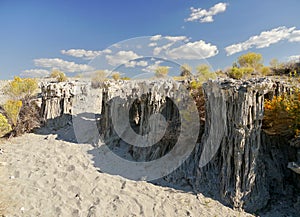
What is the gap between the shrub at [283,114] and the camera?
16.0ft

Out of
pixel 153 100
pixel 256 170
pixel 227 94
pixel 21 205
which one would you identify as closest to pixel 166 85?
pixel 153 100

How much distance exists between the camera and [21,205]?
4.56m

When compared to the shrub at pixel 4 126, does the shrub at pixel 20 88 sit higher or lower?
higher

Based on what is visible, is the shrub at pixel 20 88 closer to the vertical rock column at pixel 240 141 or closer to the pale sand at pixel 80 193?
the pale sand at pixel 80 193

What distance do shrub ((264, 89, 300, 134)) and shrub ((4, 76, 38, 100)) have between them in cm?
979

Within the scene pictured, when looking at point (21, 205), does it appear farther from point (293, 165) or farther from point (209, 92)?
point (293, 165)

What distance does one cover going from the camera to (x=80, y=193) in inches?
200

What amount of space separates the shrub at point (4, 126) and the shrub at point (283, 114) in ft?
26.0

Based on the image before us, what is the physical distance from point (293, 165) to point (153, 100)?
11.6 ft

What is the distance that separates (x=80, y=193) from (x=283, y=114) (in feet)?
15.8

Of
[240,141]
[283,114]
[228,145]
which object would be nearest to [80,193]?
[228,145]

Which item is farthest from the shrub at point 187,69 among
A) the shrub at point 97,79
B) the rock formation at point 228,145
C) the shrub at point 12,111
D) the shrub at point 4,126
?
the shrub at point 4,126

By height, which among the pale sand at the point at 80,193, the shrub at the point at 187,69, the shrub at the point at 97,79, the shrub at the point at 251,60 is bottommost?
the pale sand at the point at 80,193

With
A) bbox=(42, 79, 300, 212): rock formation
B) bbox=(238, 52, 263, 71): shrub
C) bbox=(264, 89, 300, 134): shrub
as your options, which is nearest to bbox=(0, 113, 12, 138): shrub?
bbox=(42, 79, 300, 212): rock formation
